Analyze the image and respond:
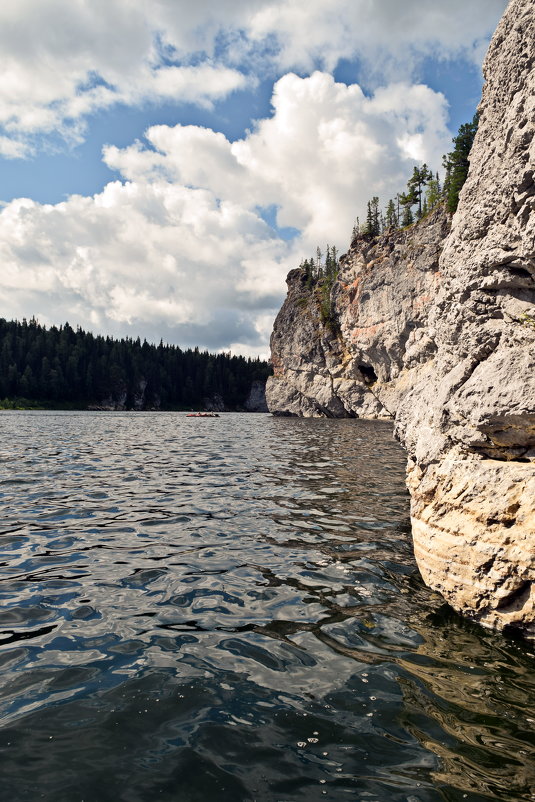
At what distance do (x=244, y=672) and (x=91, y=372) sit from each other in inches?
6507

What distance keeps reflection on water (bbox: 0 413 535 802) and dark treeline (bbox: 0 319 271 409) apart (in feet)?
460

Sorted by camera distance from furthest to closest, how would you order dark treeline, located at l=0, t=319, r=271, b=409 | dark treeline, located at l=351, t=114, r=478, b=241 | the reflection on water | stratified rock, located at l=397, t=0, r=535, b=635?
dark treeline, located at l=0, t=319, r=271, b=409, dark treeline, located at l=351, t=114, r=478, b=241, stratified rock, located at l=397, t=0, r=535, b=635, the reflection on water

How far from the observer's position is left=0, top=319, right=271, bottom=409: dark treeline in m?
144

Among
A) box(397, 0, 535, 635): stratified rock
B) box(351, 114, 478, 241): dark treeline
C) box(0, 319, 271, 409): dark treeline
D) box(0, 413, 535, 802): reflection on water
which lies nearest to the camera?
box(0, 413, 535, 802): reflection on water

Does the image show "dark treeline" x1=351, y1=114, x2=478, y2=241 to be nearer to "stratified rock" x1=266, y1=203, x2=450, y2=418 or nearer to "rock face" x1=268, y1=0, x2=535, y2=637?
"stratified rock" x1=266, y1=203, x2=450, y2=418

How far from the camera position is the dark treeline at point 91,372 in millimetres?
143500

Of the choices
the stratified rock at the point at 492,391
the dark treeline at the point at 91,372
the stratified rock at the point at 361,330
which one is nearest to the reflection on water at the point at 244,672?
the stratified rock at the point at 492,391

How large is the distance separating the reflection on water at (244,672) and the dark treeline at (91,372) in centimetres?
14008

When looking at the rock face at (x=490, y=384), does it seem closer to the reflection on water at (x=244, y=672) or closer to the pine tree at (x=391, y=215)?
the reflection on water at (x=244, y=672)

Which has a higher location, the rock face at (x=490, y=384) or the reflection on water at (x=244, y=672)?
the rock face at (x=490, y=384)

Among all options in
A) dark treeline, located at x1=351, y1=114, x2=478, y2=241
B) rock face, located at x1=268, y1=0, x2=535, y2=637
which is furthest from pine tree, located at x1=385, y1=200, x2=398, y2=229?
rock face, located at x1=268, y1=0, x2=535, y2=637

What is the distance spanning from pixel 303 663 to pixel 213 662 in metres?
1.25

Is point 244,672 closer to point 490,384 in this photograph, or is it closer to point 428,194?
point 490,384

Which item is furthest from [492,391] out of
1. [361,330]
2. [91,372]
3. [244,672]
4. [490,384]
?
[91,372]
